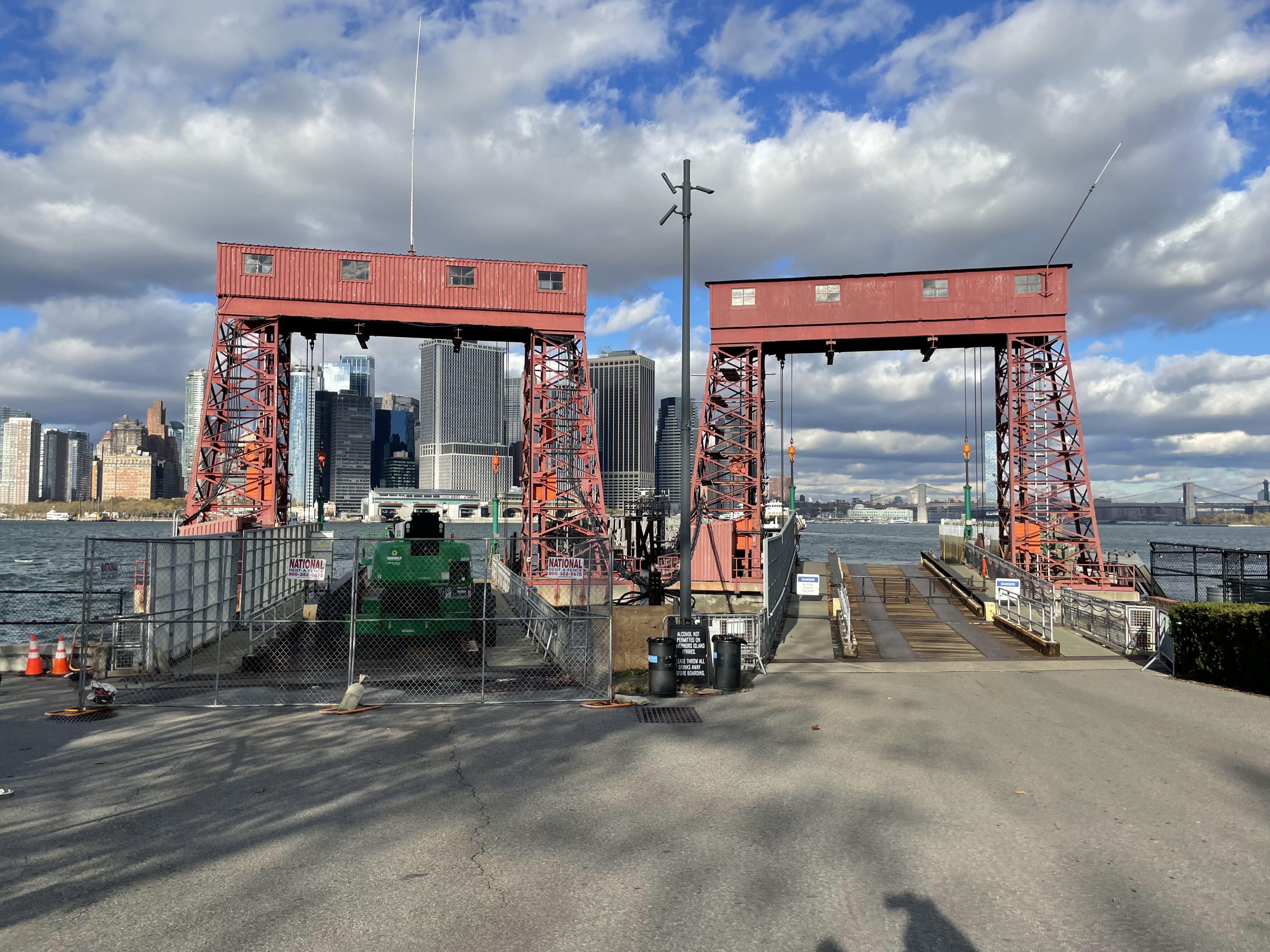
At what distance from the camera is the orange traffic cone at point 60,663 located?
16312mm

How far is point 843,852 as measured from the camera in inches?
296

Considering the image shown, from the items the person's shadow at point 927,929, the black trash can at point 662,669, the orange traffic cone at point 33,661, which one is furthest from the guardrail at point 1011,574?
the orange traffic cone at point 33,661

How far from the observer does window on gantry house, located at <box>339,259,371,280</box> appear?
1294 inches

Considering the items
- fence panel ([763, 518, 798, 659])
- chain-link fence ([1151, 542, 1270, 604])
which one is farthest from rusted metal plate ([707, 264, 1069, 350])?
chain-link fence ([1151, 542, 1270, 604])

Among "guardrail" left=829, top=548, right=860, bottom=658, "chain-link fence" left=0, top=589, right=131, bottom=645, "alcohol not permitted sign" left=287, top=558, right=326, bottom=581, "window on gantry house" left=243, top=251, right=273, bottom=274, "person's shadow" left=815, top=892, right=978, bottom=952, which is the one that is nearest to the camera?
"person's shadow" left=815, top=892, right=978, bottom=952

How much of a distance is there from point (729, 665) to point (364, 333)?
24199mm

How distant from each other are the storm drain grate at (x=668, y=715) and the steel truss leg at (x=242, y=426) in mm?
22702

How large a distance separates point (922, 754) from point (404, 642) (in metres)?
14.5

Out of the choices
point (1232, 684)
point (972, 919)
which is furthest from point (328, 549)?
point (1232, 684)

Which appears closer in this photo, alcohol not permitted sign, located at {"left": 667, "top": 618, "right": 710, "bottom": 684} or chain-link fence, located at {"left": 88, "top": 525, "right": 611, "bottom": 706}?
chain-link fence, located at {"left": 88, "top": 525, "right": 611, "bottom": 706}

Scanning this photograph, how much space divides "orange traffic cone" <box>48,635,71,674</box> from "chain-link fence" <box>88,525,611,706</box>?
2.76 ft

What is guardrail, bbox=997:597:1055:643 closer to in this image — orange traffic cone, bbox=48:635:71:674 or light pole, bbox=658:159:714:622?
light pole, bbox=658:159:714:622

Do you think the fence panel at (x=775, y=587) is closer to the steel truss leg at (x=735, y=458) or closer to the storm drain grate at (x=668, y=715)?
the steel truss leg at (x=735, y=458)

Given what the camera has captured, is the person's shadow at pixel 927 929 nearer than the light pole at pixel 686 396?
Yes
